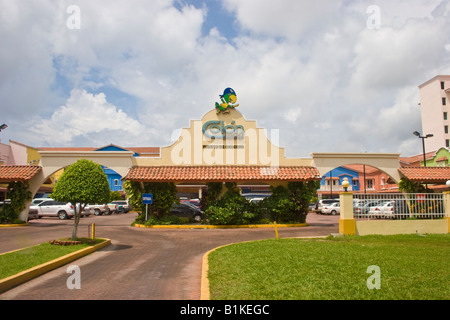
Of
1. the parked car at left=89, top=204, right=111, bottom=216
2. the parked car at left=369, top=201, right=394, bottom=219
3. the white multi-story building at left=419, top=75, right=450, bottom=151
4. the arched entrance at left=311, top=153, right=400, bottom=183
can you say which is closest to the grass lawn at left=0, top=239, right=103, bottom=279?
the parked car at left=369, top=201, right=394, bottom=219

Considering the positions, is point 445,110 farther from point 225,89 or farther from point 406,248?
point 406,248

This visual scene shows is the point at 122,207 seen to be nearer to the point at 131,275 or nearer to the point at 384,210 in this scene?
the point at 384,210

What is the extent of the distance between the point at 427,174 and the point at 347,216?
11.6 metres

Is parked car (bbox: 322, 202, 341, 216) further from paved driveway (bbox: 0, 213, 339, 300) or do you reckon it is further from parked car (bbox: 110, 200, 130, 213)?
paved driveway (bbox: 0, 213, 339, 300)

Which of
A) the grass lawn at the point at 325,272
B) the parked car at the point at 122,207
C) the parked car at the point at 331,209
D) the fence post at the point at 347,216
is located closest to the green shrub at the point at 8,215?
the grass lawn at the point at 325,272

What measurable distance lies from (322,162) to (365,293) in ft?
60.8

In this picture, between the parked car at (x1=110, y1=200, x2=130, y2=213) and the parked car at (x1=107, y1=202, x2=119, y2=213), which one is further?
the parked car at (x1=110, y1=200, x2=130, y2=213)

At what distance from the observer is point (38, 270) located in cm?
912

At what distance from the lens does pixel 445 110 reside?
61812 millimetres

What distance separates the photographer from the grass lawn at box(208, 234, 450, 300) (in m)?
6.41

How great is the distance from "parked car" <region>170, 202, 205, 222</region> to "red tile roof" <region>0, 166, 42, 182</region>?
906cm

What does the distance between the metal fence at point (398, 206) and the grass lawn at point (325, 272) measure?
155 inches

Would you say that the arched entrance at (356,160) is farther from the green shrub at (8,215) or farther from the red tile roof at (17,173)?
the green shrub at (8,215)

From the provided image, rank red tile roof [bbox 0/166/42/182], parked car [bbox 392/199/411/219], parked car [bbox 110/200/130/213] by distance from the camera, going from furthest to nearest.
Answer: parked car [bbox 110/200/130/213]
red tile roof [bbox 0/166/42/182]
parked car [bbox 392/199/411/219]
